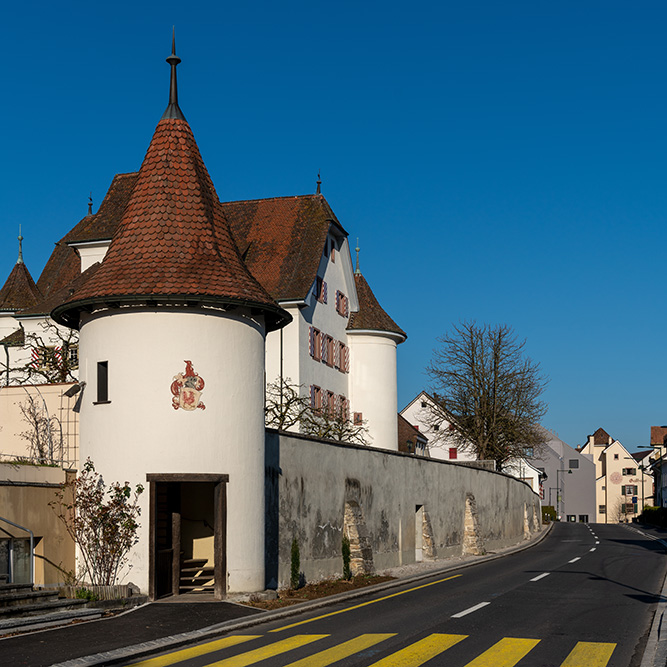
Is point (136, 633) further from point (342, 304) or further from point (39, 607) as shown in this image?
point (342, 304)

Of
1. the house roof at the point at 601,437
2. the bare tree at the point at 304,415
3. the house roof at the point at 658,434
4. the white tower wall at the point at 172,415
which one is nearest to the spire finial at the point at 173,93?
the white tower wall at the point at 172,415

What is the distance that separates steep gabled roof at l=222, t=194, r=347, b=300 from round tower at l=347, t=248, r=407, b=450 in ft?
17.2

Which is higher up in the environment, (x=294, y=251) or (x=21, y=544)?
(x=294, y=251)

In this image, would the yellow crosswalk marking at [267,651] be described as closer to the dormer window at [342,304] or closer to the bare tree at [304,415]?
the bare tree at [304,415]

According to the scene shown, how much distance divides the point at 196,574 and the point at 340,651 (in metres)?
8.95

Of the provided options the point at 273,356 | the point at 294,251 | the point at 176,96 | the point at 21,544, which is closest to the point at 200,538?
the point at 21,544

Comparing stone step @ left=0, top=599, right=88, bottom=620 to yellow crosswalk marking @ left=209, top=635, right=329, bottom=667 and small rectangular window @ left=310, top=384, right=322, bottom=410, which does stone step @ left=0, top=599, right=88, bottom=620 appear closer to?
yellow crosswalk marking @ left=209, top=635, right=329, bottom=667

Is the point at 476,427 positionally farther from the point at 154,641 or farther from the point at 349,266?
the point at 154,641

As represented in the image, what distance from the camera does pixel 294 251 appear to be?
42625mm

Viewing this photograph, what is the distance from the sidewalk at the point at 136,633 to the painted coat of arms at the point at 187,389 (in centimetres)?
365

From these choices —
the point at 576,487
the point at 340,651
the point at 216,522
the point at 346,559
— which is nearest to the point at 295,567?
the point at 346,559

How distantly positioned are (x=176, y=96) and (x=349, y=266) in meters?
28.1

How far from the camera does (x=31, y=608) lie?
586 inches

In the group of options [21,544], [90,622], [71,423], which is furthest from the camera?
Result: [71,423]
